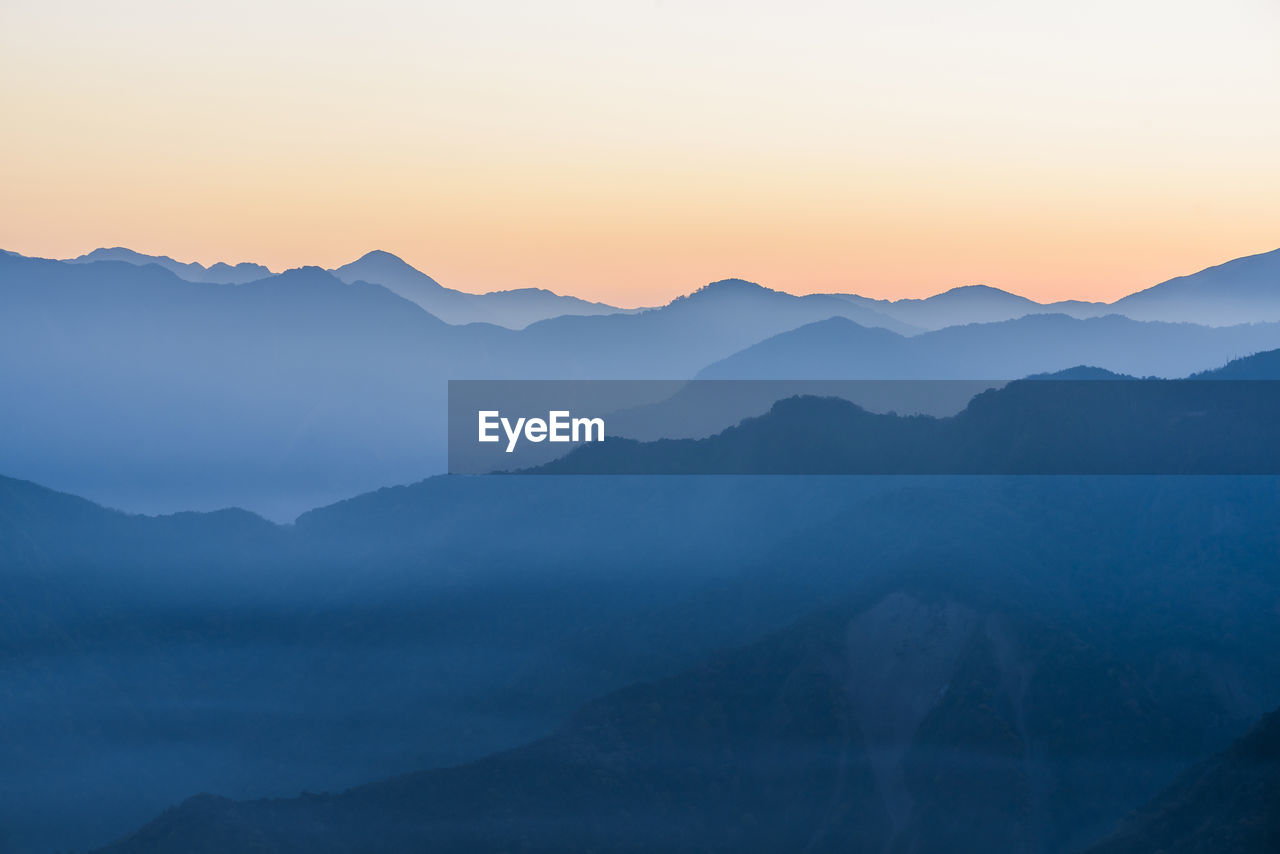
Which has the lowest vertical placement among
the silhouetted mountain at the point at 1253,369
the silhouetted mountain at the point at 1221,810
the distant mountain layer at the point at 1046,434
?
the silhouetted mountain at the point at 1221,810

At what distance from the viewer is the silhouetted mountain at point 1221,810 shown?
83688 millimetres

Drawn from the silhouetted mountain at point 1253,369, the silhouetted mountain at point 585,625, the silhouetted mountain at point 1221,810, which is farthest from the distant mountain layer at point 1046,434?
the silhouetted mountain at point 1221,810

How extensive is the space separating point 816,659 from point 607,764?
21197 millimetres

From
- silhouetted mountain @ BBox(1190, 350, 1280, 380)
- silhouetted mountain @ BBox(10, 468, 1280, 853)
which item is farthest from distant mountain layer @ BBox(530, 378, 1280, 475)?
silhouetted mountain @ BBox(1190, 350, 1280, 380)

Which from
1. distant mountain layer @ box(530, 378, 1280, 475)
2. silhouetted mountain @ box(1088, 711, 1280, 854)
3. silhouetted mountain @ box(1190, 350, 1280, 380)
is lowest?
silhouetted mountain @ box(1088, 711, 1280, 854)

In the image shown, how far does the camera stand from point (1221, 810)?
87.4m

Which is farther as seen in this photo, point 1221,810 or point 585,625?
point 585,625

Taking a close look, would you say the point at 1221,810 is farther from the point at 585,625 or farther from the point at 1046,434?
the point at 585,625

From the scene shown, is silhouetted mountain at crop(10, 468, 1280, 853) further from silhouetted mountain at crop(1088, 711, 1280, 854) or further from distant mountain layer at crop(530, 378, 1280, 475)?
silhouetted mountain at crop(1088, 711, 1280, 854)

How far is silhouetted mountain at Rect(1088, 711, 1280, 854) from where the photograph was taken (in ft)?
275

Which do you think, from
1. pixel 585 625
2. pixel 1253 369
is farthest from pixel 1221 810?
pixel 585 625

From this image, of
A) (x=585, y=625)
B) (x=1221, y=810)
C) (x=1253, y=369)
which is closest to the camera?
(x=1221, y=810)

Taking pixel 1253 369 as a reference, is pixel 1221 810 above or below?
below

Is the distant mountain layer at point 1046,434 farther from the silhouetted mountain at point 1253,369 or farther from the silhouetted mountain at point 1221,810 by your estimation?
the silhouetted mountain at point 1221,810
